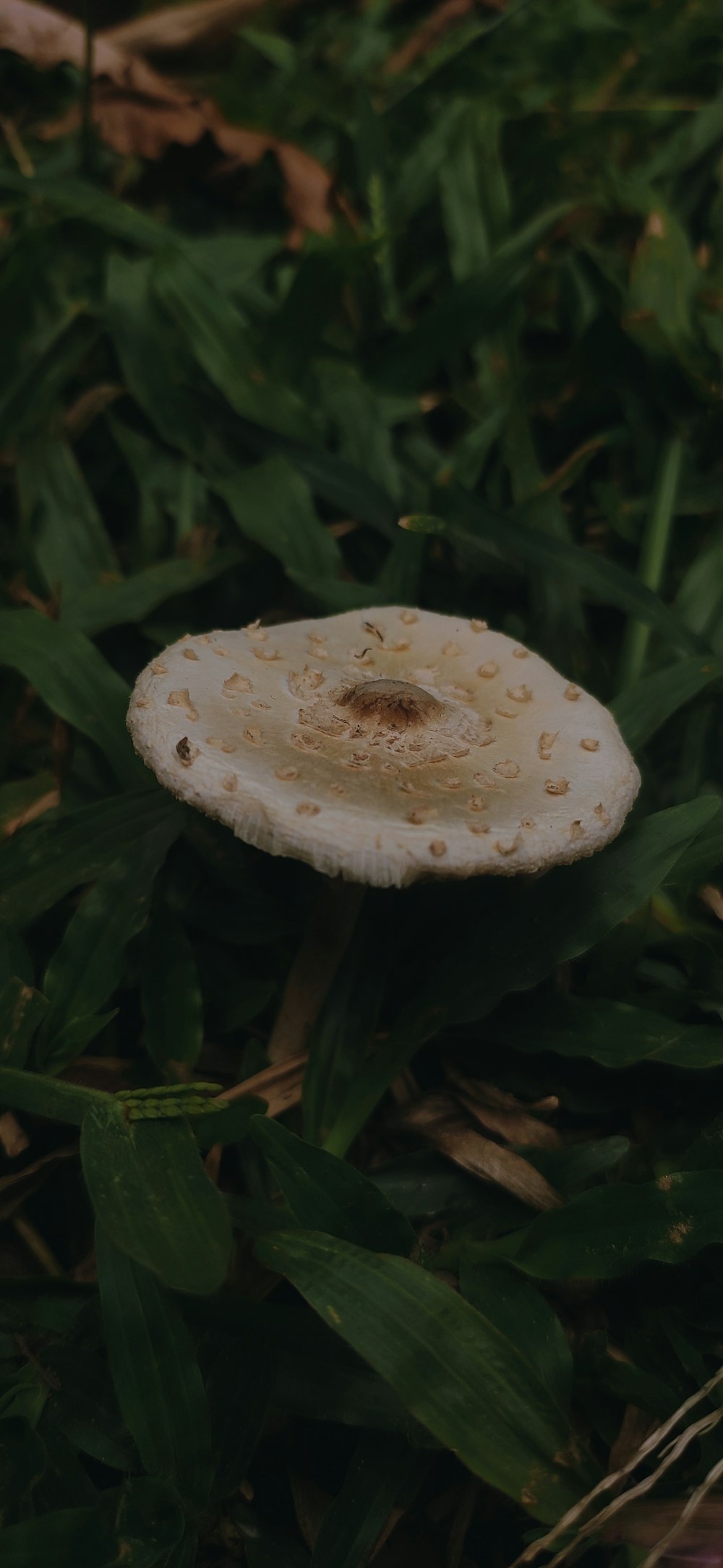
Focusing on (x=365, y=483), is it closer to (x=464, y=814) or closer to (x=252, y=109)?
(x=464, y=814)

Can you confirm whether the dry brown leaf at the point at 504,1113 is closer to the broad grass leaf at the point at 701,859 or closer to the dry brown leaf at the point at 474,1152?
the dry brown leaf at the point at 474,1152

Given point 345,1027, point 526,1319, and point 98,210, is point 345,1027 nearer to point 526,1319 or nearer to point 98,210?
point 526,1319

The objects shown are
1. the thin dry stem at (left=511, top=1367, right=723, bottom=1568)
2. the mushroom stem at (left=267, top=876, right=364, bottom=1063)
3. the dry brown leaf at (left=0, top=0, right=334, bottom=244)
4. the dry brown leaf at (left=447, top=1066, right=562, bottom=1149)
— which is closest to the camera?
the thin dry stem at (left=511, top=1367, right=723, bottom=1568)

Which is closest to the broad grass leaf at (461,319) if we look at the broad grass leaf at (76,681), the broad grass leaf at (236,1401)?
the broad grass leaf at (76,681)

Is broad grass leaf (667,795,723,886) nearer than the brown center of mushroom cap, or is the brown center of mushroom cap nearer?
the brown center of mushroom cap

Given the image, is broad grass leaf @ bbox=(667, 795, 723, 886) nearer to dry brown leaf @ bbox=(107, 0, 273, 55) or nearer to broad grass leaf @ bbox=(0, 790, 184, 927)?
broad grass leaf @ bbox=(0, 790, 184, 927)

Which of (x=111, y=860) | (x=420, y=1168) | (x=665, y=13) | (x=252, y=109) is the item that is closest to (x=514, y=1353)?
(x=420, y=1168)

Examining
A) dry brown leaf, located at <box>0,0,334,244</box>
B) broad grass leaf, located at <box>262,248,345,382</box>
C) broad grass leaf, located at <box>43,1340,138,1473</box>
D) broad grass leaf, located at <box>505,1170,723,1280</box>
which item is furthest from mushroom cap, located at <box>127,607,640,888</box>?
dry brown leaf, located at <box>0,0,334,244</box>
